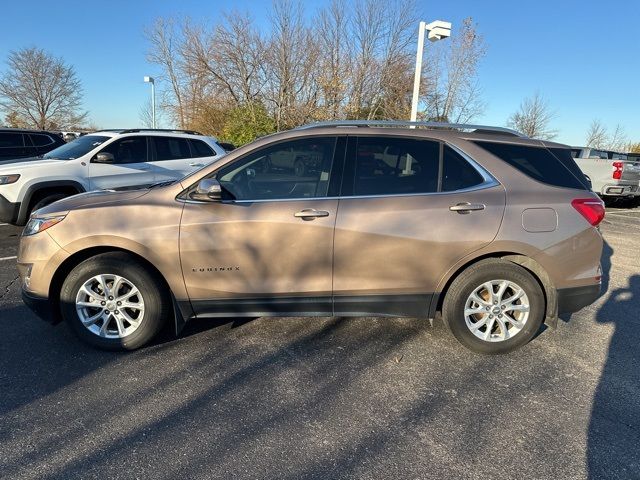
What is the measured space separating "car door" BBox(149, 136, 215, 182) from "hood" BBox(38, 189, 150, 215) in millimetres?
4426

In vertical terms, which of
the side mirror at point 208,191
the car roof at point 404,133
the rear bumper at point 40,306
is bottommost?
the rear bumper at point 40,306

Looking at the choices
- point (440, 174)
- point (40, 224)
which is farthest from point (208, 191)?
point (440, 174)

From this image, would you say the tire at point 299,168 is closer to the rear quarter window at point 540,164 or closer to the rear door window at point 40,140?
the rear quarter window at point 540,164

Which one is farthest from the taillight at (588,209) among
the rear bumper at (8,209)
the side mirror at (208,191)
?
the rear bumper at (8,209)

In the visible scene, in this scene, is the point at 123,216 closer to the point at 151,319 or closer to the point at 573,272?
the point at 151,319

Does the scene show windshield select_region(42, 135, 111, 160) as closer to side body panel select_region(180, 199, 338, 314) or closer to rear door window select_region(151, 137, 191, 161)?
rear door window select_region(151, 137, 191, 161)

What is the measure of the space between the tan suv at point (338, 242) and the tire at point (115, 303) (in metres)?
0.01

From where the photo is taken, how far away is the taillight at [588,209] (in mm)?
3420

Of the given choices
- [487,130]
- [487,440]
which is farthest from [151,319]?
[487,130]

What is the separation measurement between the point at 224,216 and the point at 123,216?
76cm

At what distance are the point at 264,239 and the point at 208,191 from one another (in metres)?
0.54

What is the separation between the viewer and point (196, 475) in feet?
7.30

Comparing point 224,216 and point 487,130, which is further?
point 487,130

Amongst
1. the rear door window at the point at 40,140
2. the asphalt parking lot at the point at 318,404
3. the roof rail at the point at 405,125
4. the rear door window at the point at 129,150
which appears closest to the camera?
the asphalt parking lot at the point at 318,404
